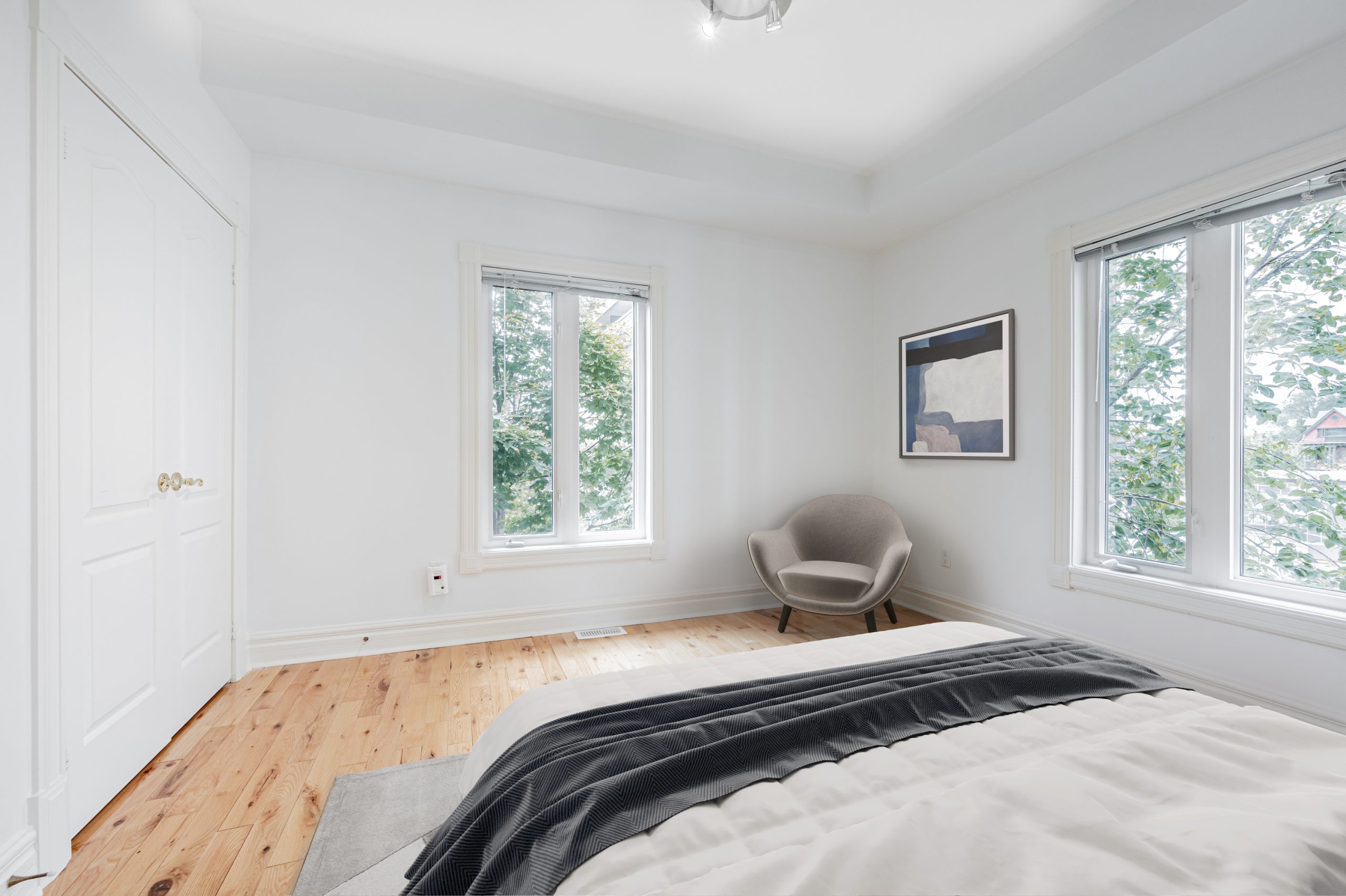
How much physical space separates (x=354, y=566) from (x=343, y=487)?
41 cm

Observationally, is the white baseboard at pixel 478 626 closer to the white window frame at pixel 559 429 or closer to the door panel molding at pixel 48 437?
the white window frame at pixel 559 429

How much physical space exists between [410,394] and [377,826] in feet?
6.79

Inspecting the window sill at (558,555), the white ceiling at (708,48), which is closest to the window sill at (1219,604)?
the window sill at (558,555)

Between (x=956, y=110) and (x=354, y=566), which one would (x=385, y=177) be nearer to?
(x=354, y=566)

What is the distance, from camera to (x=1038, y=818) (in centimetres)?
87

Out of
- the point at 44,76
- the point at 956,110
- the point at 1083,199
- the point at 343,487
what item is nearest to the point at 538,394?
the point at 343,487

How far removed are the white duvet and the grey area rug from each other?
1.90 feet

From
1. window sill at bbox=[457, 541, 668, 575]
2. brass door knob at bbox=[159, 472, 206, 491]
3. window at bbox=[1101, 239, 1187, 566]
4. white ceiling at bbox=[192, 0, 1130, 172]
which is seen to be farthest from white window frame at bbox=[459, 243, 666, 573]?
window at bbox=[1101, 239, 1187, 566]

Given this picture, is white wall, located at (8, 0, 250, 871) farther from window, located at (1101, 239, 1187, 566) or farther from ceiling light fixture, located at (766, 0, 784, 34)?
window, located at (1101, 239, 1187, 566)

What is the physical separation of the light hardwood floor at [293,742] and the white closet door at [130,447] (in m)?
0.14

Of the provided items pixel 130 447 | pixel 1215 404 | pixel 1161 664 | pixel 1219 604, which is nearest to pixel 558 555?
pixel 130 447

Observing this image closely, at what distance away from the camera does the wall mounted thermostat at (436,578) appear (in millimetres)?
3143

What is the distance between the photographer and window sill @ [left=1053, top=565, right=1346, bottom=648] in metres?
2.14

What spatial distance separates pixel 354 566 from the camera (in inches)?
120
